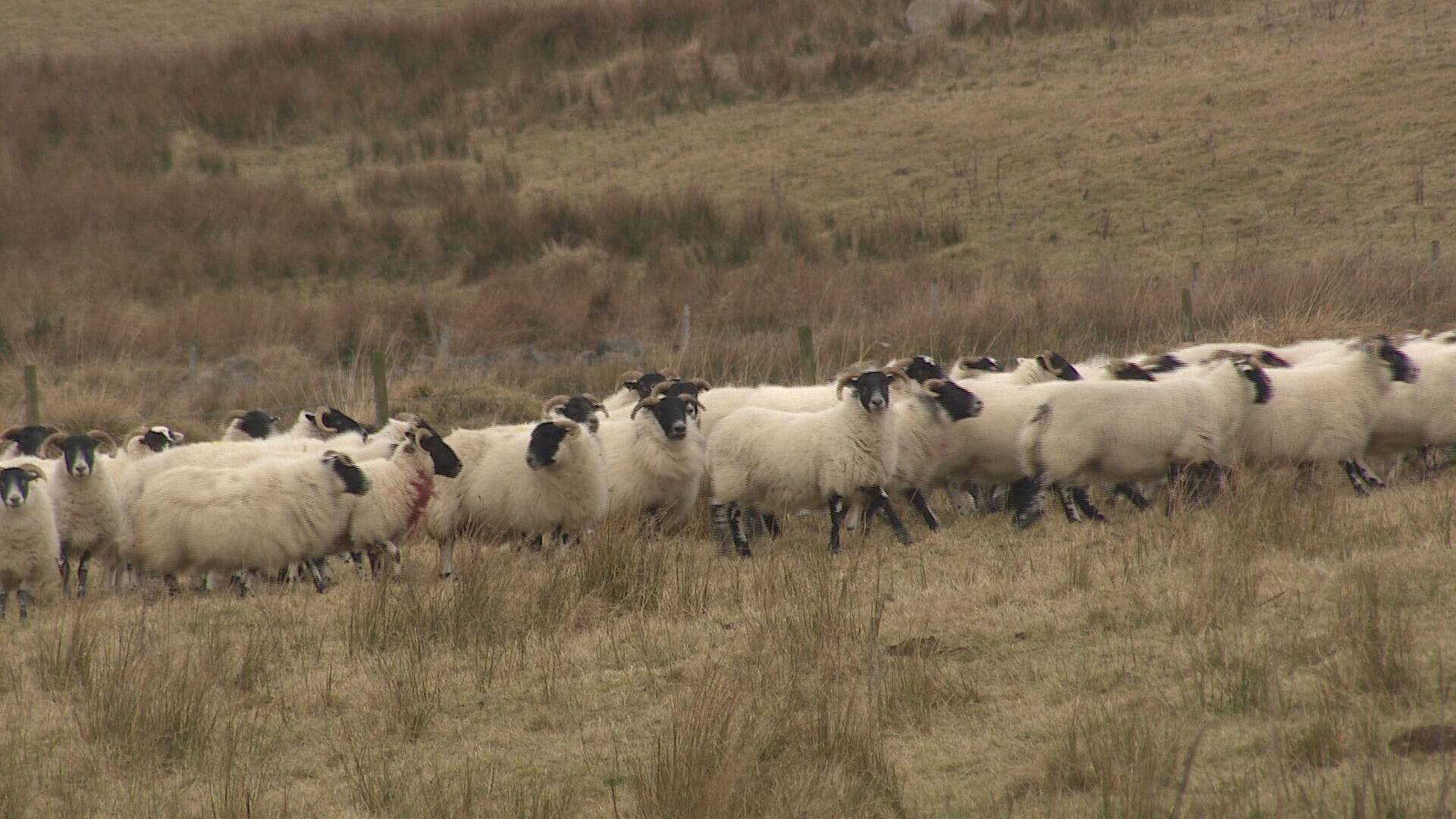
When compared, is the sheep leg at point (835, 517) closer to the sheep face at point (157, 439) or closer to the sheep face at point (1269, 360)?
the sheep face at point (1269, 360)

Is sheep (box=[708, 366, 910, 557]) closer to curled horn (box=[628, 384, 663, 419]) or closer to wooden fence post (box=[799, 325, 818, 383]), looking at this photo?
curled horn (box=[628, 384, 663, 419])

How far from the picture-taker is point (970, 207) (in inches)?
1070

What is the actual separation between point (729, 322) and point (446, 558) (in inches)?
503

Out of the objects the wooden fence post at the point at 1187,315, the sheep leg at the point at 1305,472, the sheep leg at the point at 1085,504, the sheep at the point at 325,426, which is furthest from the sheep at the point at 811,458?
the wooden fence post at the point at 1187,315

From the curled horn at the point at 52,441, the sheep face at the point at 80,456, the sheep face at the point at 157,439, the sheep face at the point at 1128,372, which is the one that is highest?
the sheep face at the point at 80,456

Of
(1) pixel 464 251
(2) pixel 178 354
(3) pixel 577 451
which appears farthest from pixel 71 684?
(1) pixel 464 251

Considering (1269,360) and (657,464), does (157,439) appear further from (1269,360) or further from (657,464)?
(1269,360)

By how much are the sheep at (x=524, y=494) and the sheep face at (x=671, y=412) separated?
1.66 ft

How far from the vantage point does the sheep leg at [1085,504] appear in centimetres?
984

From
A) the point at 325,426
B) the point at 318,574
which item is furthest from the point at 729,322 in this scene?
the point at 318,574

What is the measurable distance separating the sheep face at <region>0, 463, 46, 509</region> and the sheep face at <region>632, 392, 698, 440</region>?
4237 millimetres

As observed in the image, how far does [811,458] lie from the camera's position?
995cm

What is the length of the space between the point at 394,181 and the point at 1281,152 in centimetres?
1805

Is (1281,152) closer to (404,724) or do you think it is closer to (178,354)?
(178,354)
